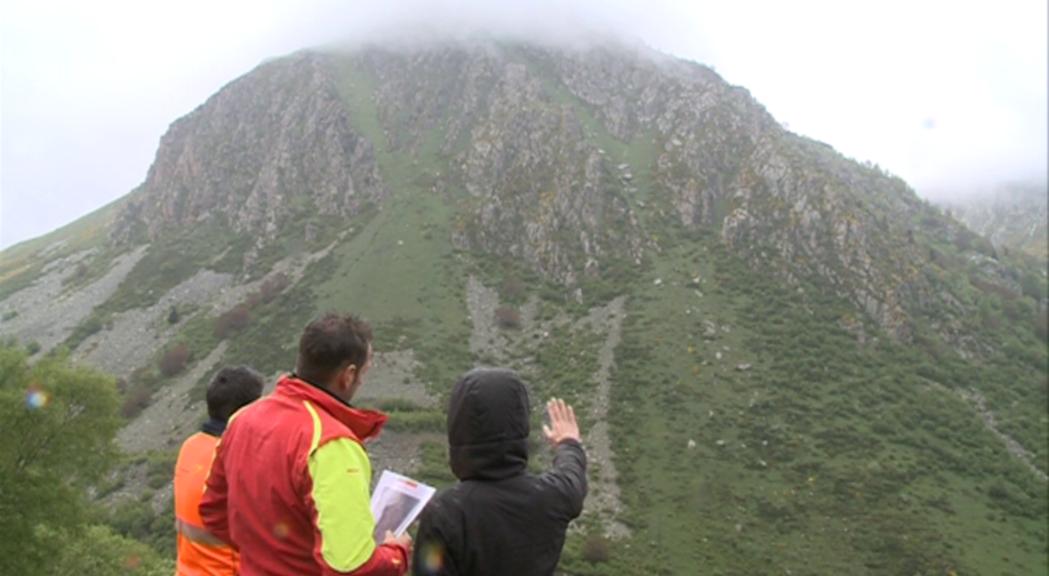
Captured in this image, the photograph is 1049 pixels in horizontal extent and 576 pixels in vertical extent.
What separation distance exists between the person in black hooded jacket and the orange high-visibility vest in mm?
2036

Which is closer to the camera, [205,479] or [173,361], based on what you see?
[205,479]

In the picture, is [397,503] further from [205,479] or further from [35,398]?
[35,398]

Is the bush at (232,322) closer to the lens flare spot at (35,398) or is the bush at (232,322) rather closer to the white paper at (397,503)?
the lens flare spot at (35,398)

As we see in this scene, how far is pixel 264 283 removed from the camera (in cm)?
9831

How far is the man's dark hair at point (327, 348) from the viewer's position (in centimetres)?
430

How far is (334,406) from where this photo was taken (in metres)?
4.16

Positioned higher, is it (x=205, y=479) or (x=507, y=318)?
(x=205, y=479)

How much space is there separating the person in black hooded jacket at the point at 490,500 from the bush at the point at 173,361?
86.2m

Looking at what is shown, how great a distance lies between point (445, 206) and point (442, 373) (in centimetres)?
3987

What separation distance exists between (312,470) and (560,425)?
5.05 ft

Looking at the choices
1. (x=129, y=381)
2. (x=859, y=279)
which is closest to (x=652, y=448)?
(x=859, y=279)

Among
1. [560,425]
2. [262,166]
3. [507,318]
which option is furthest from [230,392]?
[262,166]

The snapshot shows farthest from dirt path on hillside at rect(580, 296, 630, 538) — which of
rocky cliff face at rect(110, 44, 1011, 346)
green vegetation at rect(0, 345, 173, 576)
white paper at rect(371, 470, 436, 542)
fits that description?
white paper at rect(371, 470, 436, 542)

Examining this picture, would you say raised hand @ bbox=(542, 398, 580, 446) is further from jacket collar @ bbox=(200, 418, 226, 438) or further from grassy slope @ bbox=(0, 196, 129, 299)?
grassy slope @ bbox=(0, 196, 129, 299)
